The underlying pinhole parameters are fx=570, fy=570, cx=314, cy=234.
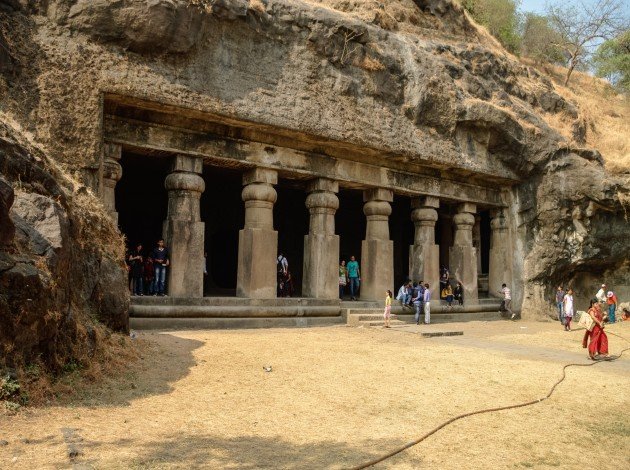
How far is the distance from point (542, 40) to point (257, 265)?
22.7 m

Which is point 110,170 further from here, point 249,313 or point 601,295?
point 601,295

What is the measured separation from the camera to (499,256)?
17656 millimetres

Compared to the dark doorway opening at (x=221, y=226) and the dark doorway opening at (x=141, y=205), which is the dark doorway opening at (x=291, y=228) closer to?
the dark doorway opening at (x=221, y=226)

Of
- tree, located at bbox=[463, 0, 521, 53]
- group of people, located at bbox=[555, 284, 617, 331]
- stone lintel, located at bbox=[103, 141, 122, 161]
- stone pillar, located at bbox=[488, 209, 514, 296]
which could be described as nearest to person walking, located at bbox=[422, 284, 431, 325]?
stone pillar, located at bbox=[488, 209, 514, 296]

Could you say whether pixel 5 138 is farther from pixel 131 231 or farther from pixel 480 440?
pixel 131 231

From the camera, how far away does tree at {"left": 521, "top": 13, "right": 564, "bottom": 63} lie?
1111 inches

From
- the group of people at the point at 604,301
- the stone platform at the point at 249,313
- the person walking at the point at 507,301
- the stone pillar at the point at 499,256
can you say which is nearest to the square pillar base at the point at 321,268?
the stone platform at the point at 249,313

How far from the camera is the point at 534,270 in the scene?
17.1 m

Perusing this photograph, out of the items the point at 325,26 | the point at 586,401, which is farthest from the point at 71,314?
the point at 325,26

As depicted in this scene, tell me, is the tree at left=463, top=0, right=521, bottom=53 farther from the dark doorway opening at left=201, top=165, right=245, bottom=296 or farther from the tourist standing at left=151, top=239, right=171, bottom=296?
the tourist standing at left=151, top=239, right=171, bottom=296

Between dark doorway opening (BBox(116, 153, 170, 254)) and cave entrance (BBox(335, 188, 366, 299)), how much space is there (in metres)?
6.42

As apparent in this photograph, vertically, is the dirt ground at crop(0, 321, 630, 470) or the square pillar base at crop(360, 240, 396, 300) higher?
the square pillar base at crop(360, 240, 396, 300)

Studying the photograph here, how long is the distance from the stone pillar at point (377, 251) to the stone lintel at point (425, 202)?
1.37 meters

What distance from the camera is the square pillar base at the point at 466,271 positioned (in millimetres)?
16828
